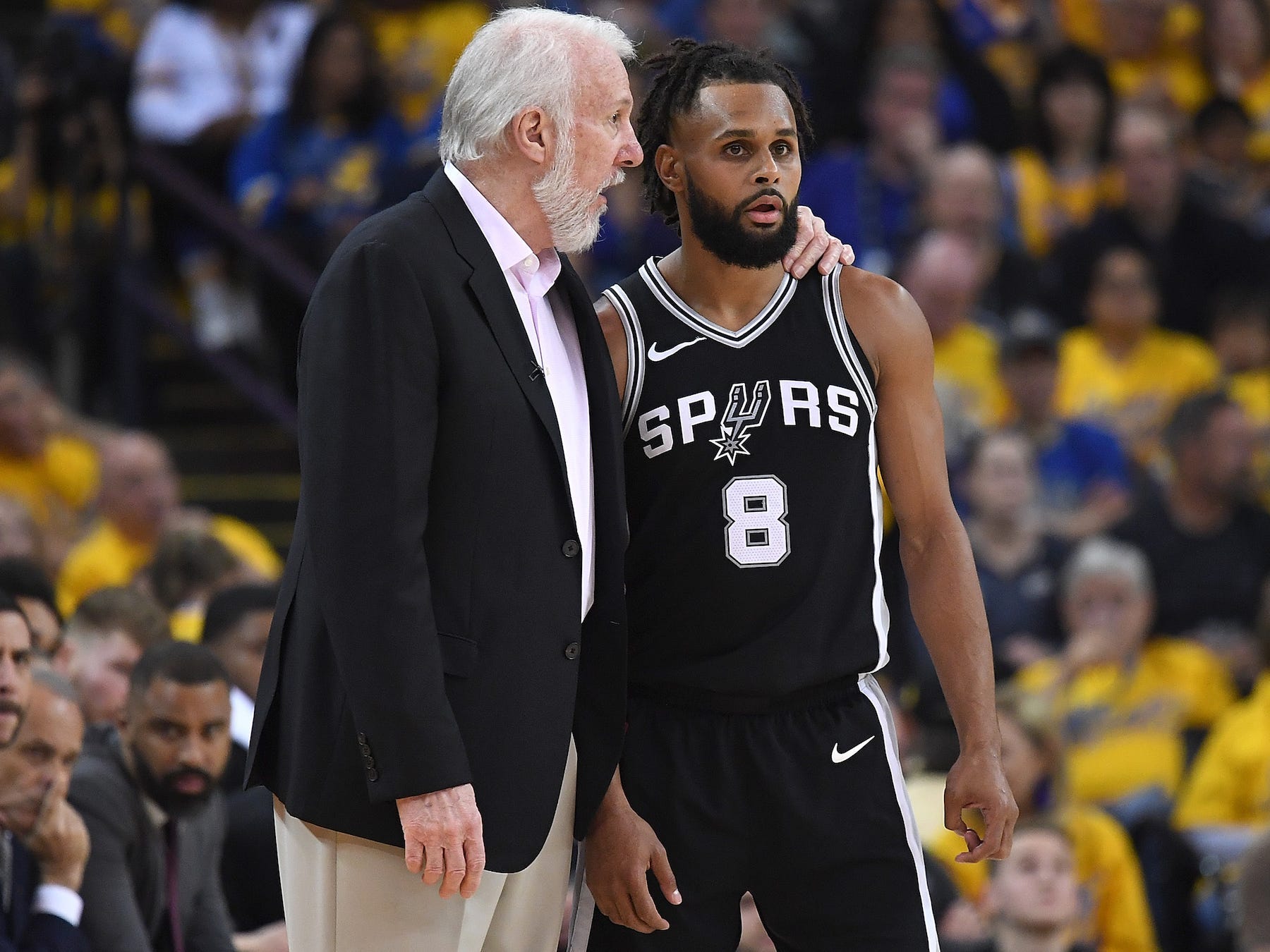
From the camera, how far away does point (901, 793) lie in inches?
135

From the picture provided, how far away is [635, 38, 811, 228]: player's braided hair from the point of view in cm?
347

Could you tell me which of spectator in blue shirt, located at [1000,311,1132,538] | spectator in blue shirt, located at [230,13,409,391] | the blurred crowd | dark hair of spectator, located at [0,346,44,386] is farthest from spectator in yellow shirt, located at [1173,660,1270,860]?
dark hair of spectator, located at [0,346,44,386]

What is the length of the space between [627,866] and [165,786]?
5.09 feet

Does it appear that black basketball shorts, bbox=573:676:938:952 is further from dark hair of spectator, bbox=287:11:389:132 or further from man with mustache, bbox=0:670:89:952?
dark hair of spectator, bbox=287:11:389:132

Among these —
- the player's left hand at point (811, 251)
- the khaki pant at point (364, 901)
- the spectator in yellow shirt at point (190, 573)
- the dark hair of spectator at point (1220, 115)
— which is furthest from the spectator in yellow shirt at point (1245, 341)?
the khaki pant at point (364, 901)

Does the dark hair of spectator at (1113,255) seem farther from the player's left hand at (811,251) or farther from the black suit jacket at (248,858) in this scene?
the player's left hand at (811,251)

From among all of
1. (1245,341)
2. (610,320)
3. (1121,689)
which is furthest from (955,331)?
(610,320)

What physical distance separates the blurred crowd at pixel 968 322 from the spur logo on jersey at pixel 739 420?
215 cm

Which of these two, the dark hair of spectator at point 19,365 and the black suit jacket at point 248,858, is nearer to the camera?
the black suit jacket at point 248,858

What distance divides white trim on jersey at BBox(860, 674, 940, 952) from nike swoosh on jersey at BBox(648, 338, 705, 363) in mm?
690

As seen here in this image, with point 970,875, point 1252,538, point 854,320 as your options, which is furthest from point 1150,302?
point 854,320

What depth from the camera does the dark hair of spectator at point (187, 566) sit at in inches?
249

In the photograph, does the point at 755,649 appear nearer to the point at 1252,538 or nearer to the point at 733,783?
the point at 733,783

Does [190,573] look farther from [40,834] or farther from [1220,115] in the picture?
[1220,115]
